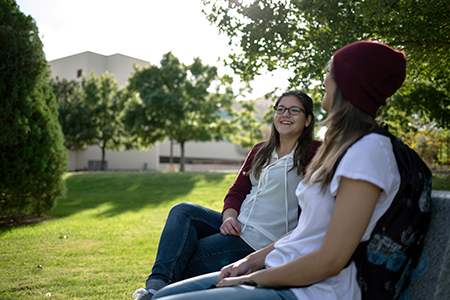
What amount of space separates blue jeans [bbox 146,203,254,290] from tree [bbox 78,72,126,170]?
2829 centimetres

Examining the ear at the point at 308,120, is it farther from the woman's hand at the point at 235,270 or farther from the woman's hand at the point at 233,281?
the woman's hand at the point at 233,281

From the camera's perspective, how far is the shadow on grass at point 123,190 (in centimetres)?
1202

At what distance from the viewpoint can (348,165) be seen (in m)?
1.35

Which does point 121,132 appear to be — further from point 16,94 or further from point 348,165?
point 348,165

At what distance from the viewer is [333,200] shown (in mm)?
1459

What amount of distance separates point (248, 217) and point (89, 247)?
15.3 feet

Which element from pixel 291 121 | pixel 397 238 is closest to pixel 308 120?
pixel 291 121

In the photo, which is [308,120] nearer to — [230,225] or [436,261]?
[230,225]

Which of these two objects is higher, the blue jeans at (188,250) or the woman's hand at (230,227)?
the woman's hand at (230,227)

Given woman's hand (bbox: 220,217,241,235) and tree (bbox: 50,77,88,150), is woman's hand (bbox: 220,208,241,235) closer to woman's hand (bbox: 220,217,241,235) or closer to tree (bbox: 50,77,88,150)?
woman's hand (bbox: 220,217,241,235)

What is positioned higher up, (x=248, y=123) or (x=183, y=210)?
(x=248, y=123)

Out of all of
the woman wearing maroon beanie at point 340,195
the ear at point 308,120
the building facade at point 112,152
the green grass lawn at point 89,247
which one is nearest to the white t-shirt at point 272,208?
the ear at point 308,120

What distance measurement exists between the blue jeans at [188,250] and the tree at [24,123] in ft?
21.8

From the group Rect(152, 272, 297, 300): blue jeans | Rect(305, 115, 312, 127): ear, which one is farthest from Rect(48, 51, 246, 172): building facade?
Rect(152, 272, 297, 300): blue jeans
